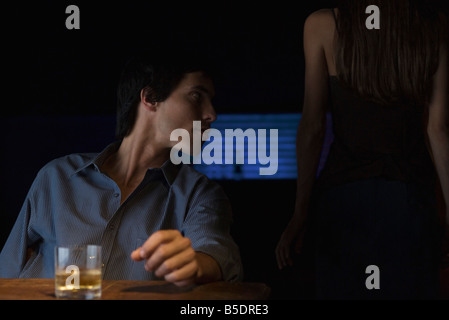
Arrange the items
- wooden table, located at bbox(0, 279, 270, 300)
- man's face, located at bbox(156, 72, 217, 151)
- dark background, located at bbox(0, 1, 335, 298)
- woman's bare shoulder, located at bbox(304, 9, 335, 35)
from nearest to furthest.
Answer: wooden table, located at bbox(0, 279, 270, 300), woman's bare shoulder, located at bbox(304, 9, 335, 35), man's face, located at bbox(156, 72, 217, 151), dark background, located at bbox(0, 1, 335, 298)

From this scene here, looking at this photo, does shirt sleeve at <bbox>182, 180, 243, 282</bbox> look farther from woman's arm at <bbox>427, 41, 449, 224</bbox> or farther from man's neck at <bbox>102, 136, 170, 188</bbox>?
woman's arm at <bbox>427, 41, 449, 224</bbox>

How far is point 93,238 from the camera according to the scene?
162 centimetres

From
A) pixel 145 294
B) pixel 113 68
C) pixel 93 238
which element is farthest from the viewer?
pixel 113 68

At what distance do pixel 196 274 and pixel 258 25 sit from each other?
4.65 ft

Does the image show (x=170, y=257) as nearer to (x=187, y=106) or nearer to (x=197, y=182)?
(x=197, y=182)

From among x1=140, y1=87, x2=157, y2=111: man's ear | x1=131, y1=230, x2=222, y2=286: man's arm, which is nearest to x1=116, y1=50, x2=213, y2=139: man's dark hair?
x1=140, y1=87, x2=157, y2=111: man's ear

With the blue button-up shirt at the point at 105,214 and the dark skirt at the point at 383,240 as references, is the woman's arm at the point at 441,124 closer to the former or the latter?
the dark skirt at the point at 383,240

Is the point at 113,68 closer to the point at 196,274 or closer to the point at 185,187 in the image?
the point at 185,187

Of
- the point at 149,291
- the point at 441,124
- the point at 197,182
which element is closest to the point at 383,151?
the point at 441,124

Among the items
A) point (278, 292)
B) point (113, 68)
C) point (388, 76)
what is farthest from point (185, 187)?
point (113, 68)

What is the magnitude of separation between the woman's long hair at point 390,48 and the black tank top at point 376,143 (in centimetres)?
4

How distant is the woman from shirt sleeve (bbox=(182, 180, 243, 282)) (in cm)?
34

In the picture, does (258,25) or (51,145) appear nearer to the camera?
(258,25)

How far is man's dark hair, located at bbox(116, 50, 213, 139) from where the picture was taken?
1880mm
